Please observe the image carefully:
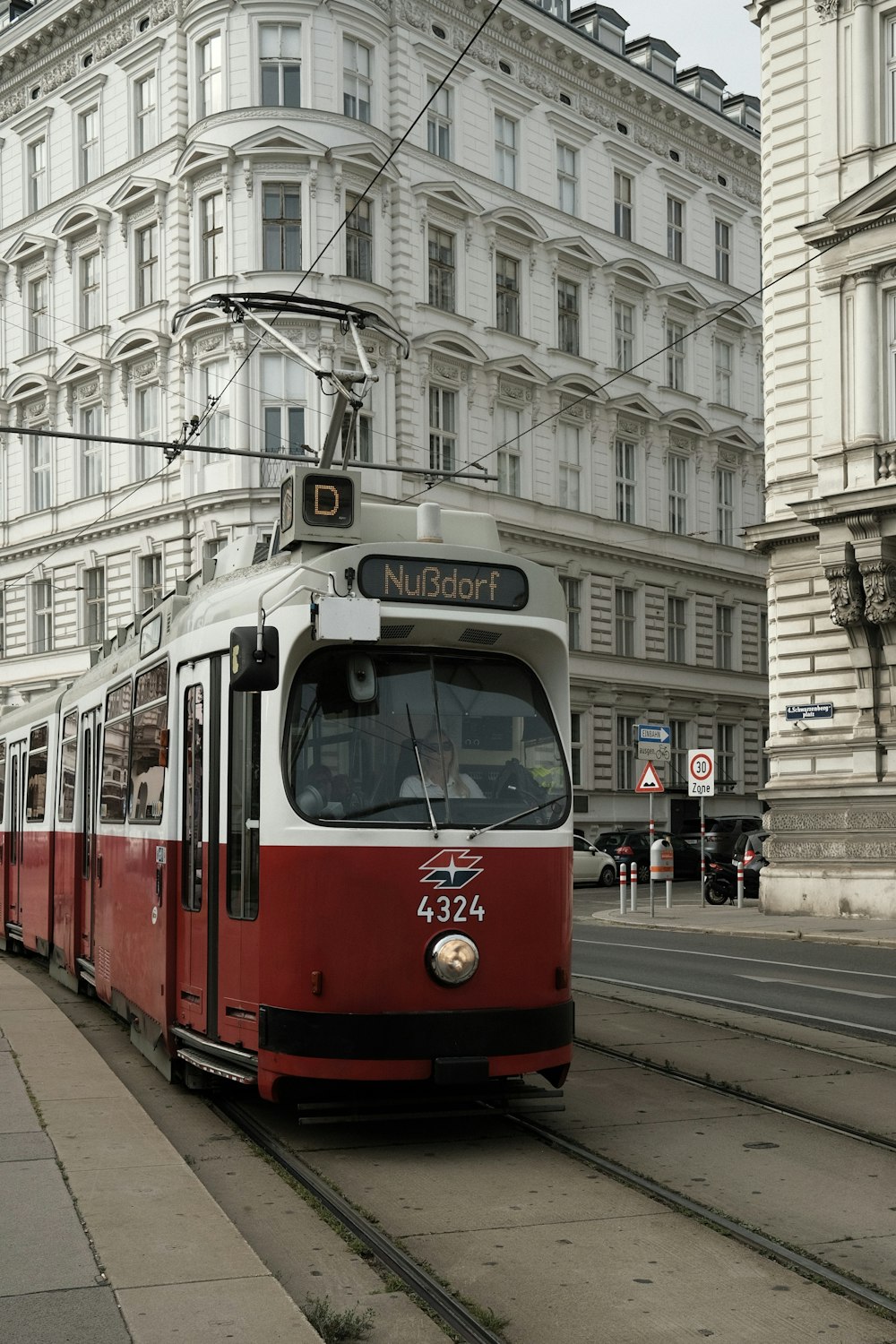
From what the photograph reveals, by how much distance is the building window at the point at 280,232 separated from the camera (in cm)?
4006

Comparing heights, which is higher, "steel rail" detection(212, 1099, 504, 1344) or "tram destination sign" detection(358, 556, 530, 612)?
"tram destination sign" detection(358, 556, 530, 612)

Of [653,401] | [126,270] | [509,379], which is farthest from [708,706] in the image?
[126,270]

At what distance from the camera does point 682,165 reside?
5253 centimetres

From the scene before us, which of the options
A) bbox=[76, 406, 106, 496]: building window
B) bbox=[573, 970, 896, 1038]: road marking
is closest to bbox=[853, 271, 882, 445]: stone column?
bbox=[573, 970, 896, 1038]: road marking

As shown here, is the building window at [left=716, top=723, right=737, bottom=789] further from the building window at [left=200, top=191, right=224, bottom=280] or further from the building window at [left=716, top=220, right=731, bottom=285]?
the building window at [left=200, top=191, right=224, bottom=280]

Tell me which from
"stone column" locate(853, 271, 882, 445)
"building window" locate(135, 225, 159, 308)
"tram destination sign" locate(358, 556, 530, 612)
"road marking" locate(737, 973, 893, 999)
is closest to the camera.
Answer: "tram destination sign" locate(358, 556, 530, 612)

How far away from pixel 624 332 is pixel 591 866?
17752 millimetres

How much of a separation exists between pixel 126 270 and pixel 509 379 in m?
10.8

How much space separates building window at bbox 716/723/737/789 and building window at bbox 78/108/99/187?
25142 mm

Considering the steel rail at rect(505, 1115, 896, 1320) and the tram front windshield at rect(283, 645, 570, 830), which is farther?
the tram front windshield at rect(283, 645, 570, 830)

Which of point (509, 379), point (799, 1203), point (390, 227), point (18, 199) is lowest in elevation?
point (799, 1203)

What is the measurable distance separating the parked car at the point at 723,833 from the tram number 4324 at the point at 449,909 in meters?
26.0

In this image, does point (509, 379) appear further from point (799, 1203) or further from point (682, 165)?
point (799, 1203)

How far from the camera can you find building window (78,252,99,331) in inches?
1781
